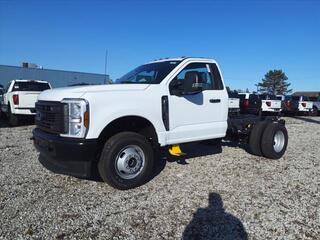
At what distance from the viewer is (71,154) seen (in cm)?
471

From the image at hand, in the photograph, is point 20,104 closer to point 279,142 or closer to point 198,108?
point 198,108

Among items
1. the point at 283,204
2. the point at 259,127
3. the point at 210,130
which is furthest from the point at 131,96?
the point at 259,127

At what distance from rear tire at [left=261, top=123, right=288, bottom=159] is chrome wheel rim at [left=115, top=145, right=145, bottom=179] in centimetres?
355

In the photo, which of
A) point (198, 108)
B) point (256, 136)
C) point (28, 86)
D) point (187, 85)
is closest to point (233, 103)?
point (256, 136)

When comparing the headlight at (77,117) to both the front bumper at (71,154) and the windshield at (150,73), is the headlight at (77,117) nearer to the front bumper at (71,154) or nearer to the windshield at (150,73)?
the front bumper at (71,154)

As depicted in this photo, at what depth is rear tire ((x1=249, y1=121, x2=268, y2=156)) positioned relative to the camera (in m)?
7.62

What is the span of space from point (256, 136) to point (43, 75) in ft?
101

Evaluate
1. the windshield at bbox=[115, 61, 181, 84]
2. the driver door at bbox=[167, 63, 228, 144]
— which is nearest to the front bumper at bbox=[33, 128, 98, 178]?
the driver door at bbox=[167, 63, 228, 144]

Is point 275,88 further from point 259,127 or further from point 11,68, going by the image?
point 259,127

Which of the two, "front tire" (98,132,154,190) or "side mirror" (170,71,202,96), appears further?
"side mirror" (170,71,202,96)

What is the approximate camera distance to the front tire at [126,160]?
4.95 metres

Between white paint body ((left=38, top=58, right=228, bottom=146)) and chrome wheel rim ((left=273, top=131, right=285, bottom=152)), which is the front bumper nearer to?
white paint body ((left=38, top=58, right=228, bottom=146))

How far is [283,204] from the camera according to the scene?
4836 millimetres

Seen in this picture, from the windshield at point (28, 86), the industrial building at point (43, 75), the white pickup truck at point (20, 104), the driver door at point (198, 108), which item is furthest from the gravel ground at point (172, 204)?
the industrial building at point (43, 75)
